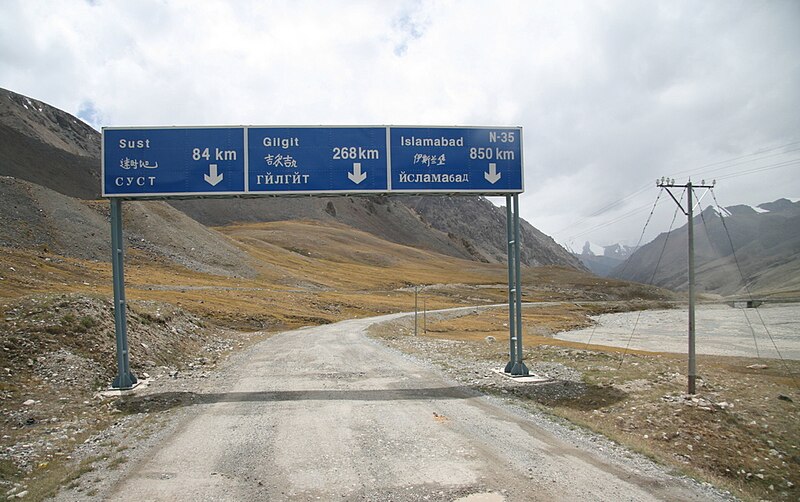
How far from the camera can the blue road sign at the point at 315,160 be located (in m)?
15.9

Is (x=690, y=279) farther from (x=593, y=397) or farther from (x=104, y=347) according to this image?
(x=104, y=347)

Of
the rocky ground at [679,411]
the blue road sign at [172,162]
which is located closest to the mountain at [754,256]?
the rocky ground at [679,411]

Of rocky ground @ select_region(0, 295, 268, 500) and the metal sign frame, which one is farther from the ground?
the metal sign frame

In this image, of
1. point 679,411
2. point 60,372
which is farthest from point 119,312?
point 679,411

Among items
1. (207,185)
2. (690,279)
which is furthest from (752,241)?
(207,185)

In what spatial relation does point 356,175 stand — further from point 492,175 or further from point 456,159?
point 492,175

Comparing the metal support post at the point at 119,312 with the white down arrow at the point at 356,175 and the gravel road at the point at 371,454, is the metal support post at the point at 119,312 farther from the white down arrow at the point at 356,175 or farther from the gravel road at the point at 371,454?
the white down arrow at the point at 356,175

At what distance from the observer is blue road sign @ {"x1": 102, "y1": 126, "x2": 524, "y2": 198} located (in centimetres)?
1567

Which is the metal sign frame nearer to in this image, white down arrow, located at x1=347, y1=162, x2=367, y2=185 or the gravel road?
white down arrow, located at x1=347, y1=162, x2=367, y2=185

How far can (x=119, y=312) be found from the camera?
16.0m

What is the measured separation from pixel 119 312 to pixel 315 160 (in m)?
7.45

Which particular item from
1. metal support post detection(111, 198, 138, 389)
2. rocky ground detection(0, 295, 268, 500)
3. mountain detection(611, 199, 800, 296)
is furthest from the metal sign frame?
mountain detection(611, 199, 800, 296)

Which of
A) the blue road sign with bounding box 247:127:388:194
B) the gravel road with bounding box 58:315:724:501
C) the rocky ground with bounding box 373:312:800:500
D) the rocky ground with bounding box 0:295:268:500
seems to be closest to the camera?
the gravel road with bounding box 58:315:724:501

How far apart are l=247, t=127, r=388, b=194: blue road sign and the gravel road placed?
6043 millimetres
